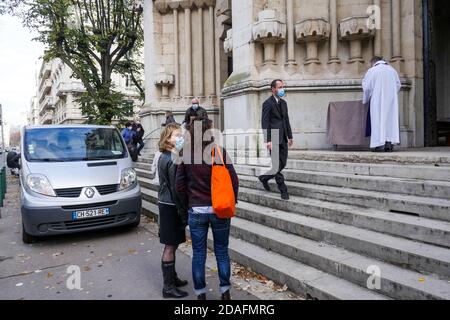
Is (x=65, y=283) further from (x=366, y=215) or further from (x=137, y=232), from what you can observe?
(x=366, y=215)

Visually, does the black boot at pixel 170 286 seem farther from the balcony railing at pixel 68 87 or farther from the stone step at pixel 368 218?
the balcony railing at pixel 68 87

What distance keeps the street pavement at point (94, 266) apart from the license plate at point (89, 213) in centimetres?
47

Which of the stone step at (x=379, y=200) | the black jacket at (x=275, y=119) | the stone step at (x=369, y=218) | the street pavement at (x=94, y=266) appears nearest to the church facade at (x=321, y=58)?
the black jacket at (x=275, y=119)

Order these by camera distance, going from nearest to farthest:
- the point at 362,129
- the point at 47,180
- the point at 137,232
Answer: the point at 47,180 → the point at 137,232 → the point at 362,129

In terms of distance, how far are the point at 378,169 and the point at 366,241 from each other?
5.76 feet

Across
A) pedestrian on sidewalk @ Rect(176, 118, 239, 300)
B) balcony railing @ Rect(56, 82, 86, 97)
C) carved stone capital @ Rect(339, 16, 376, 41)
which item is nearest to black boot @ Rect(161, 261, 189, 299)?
pedestrian on sidewalk @ Rect(176, 118, 239, 300)

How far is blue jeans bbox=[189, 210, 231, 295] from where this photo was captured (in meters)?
3.37

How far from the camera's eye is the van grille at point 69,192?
564 cm

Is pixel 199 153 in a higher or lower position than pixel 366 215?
higher

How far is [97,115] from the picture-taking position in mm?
16609

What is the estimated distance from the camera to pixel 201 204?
332cm

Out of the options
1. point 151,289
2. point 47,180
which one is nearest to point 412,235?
point 151,289

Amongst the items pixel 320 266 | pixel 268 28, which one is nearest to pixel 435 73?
pixel 268 28

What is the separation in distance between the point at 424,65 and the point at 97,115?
13.3 m
